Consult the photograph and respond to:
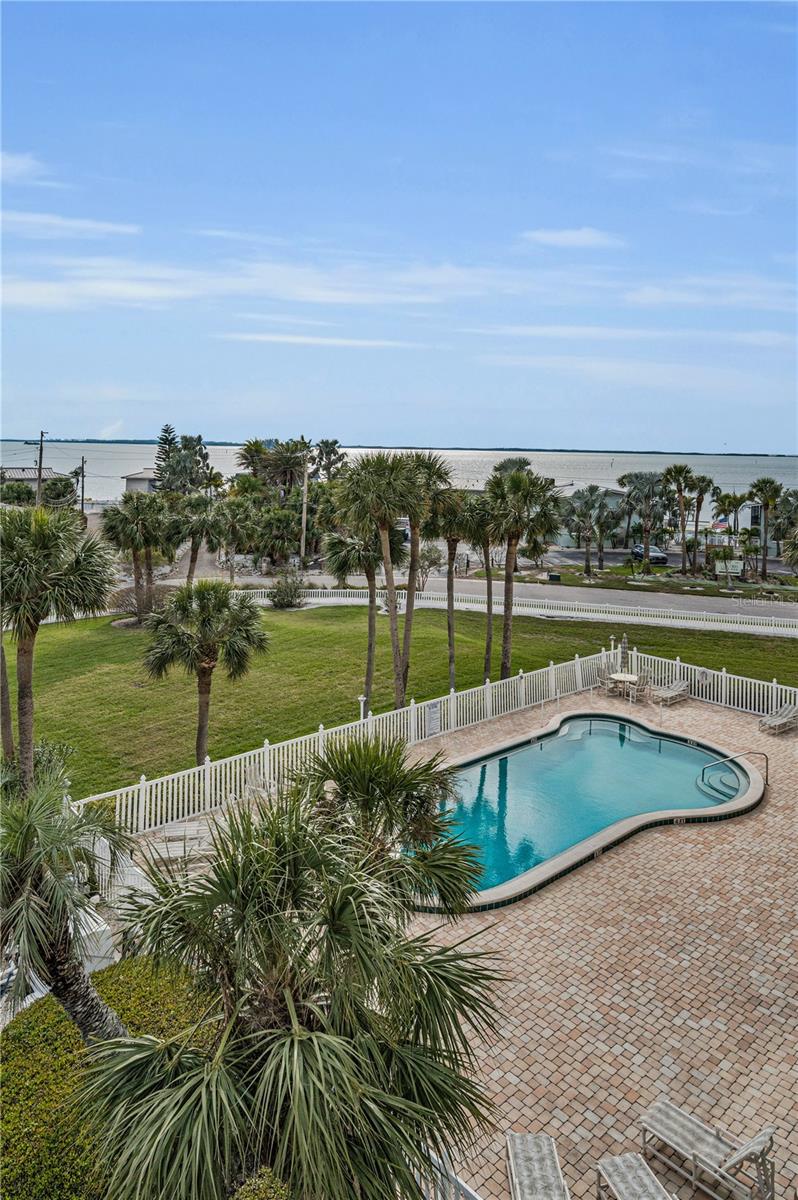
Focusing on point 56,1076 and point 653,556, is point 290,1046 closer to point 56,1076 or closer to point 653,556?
point 56,1076

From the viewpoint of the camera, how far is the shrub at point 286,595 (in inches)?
1260

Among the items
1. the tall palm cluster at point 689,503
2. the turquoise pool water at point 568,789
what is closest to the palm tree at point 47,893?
the turquoise pool water at point 568,789

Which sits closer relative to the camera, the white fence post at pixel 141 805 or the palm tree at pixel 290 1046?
the palm tree at pixel 290 1046

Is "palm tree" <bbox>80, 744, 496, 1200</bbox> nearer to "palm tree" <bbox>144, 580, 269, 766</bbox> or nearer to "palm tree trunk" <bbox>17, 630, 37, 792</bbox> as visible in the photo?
"palm tree trunk" <bbox>17, 630, 37, 792</bbox>

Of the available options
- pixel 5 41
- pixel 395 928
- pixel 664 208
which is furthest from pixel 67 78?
pixel 664 208

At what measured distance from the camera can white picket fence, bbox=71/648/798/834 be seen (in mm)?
11359

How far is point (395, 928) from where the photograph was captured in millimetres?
4266

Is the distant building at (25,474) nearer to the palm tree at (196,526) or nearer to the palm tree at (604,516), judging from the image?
the palm tree at (196,526)

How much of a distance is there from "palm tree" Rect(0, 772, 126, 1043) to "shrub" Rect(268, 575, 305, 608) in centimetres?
2674

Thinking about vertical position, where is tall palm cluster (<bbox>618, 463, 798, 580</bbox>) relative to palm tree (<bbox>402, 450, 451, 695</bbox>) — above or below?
above

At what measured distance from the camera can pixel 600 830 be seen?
12391 mm

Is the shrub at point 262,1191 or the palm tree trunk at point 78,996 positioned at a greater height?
the palm tree trunk at point 78,996

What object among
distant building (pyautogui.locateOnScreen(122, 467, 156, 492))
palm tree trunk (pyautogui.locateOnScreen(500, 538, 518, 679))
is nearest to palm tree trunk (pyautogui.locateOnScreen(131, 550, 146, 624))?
palm tree trunk (pyautogui.locateOnScreen(500, 538, 518, 679))

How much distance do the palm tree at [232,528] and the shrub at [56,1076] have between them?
74.7 feet
